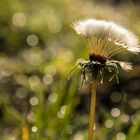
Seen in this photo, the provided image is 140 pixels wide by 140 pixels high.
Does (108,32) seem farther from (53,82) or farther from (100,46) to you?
(53,82)

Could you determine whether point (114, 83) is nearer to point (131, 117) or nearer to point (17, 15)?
point (131, 117)

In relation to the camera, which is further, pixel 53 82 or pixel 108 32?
pixel 53 82

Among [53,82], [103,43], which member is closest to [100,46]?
[103,43]

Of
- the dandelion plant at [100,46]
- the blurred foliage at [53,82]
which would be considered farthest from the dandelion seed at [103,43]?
the blurred foliage at [53,82]

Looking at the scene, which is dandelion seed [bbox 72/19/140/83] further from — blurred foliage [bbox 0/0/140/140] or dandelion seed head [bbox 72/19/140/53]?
blurred foliage [bbox 0/0/140/140]

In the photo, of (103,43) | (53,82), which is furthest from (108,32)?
(53,82)

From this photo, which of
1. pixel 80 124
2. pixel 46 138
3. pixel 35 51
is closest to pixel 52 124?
pixel 46 138
